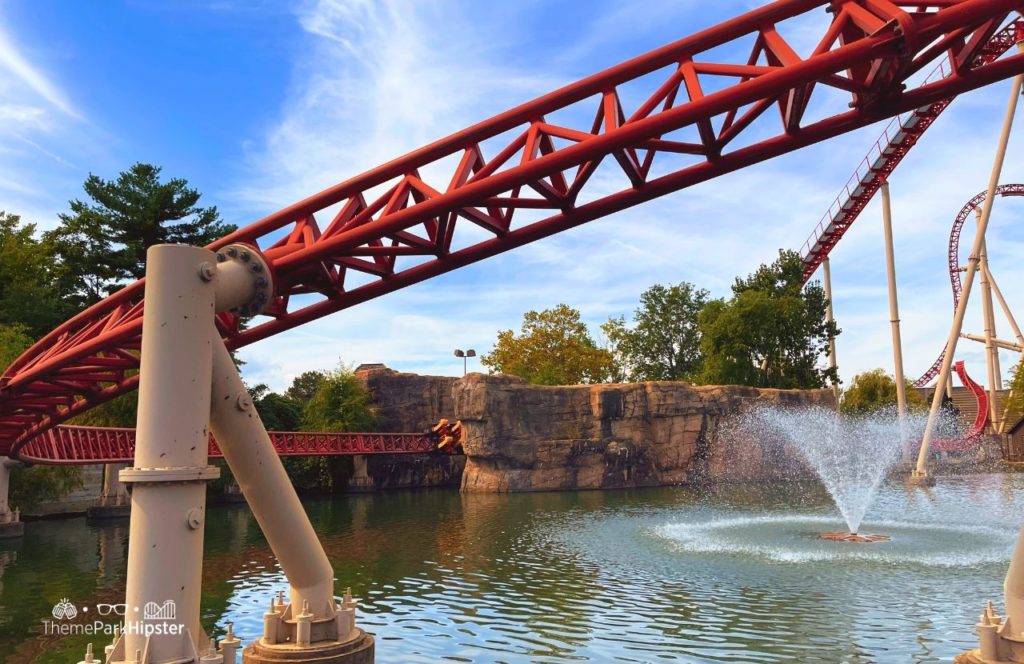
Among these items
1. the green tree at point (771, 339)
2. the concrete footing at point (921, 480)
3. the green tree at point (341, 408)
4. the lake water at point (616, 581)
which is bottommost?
the lake water at point (616, 581)

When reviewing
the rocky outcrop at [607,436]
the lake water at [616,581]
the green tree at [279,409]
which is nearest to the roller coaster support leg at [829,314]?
the rocky outcrop at [607,436]

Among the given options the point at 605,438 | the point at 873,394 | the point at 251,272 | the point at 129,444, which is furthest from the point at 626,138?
the point at 873,394

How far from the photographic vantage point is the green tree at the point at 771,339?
56.5 meters

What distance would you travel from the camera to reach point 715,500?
31.4 m

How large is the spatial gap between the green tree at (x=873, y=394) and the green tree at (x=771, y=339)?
622 centimetres

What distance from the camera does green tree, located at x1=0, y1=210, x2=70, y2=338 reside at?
35531mm

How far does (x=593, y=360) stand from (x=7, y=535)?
45917 millimetres

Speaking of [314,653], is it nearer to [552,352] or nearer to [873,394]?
[552,352]

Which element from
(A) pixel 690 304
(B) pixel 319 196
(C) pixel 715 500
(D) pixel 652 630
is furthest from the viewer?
(A) pixel 690 304

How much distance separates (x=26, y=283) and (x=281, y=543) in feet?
128

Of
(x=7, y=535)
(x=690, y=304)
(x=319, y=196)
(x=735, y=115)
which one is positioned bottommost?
(x=7, y=535)

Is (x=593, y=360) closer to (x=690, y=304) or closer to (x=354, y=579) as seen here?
(x=690, y=304)

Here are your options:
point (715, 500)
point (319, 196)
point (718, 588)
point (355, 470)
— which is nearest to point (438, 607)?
point (718, 588)

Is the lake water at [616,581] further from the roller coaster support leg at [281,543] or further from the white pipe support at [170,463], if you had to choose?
the white pipe support at [170,463]
